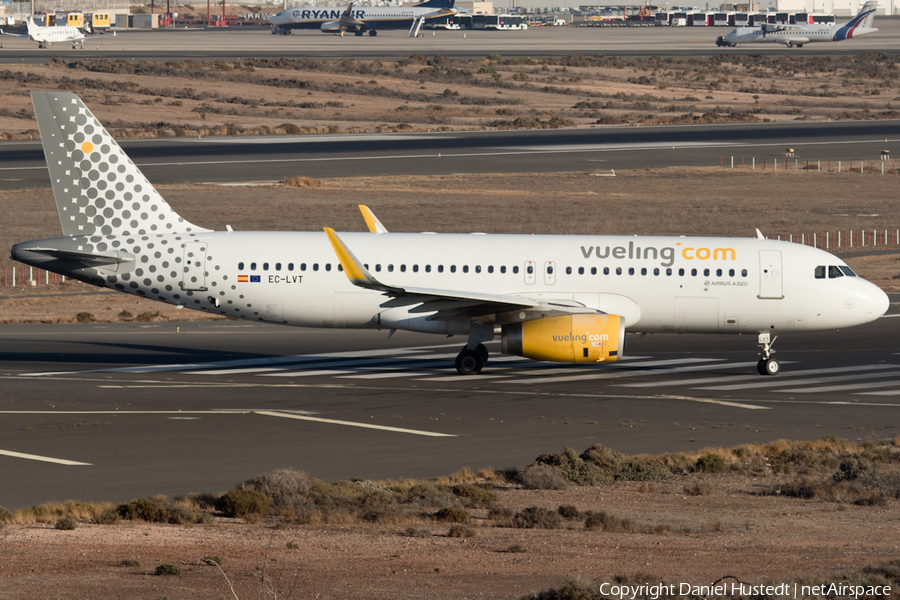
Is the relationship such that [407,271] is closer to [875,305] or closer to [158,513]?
[875,305]

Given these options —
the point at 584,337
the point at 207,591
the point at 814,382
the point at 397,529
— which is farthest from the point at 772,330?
the point at 207,591

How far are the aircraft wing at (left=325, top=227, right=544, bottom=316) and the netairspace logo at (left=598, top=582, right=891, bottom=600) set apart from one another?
20549 millimetres

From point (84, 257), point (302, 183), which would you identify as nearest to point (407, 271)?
point (84, 257)

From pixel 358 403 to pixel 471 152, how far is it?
230 ft

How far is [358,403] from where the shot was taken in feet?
120

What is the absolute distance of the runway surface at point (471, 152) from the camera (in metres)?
92.3

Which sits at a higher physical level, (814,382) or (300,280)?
(300,280)

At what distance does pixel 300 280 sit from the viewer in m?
40.1

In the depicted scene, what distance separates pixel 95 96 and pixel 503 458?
117 metres

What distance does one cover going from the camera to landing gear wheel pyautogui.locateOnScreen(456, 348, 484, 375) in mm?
40906

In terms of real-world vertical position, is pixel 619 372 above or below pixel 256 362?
below

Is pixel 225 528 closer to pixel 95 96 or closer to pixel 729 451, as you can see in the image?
pixel 729 451

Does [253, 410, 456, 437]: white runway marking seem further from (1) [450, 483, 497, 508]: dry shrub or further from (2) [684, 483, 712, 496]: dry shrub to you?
(2) [684, 483, 712, 496]: dry shrub

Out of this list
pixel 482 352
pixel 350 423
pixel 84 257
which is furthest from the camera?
pixel 482 352
